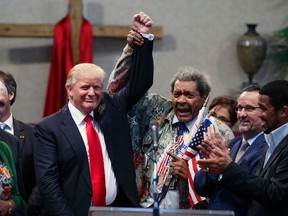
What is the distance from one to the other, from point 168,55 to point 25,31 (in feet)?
4.58

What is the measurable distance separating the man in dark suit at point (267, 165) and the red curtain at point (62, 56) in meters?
4.07

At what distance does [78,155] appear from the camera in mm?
4441

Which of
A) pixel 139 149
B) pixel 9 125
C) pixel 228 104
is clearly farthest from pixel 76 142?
pixel 228 104

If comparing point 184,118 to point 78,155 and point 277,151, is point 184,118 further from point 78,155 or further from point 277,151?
point 277,151

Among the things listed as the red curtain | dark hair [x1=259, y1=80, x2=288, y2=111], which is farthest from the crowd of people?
the red curtain

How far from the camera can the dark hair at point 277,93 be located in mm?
4055

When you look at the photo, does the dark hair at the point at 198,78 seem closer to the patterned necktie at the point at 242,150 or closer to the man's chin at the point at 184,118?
the man's chin at the point at 184,118

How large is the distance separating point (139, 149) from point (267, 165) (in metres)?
0.96

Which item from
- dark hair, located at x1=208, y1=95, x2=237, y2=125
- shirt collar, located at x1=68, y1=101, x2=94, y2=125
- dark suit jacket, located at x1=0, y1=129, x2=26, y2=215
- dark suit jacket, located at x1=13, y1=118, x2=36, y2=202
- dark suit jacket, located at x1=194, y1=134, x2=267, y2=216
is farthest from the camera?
dark hair, located at x1=208, y1=95, x2=237, y2=125

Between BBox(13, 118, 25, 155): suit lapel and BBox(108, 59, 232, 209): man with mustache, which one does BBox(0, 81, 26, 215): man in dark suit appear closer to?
BBox(13, 118, 25, 155): suit lapel

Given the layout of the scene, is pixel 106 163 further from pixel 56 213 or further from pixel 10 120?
pixel 10 120

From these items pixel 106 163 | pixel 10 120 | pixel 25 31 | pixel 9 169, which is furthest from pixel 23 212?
pixel 25 31

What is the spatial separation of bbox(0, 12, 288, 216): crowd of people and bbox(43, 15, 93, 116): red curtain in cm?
317

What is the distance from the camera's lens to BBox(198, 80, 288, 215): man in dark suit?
393cm
